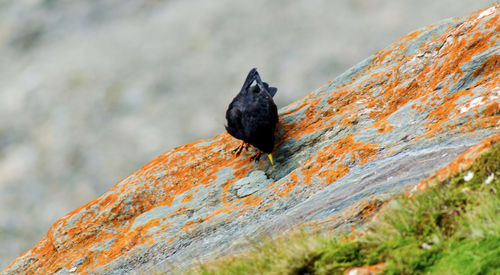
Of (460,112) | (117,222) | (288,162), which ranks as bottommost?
(460,112)

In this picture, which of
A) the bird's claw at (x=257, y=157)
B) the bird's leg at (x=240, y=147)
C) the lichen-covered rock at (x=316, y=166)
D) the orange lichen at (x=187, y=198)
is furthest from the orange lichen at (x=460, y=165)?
the bird's leg at (x=240, y=147)

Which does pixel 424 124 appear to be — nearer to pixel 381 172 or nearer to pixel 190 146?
pixel 381 172

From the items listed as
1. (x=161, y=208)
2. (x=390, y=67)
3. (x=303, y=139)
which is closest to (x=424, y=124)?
(x=303, y=139)

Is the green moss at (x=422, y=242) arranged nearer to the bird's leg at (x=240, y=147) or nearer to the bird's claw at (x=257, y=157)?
the bird's claw at (x=257, y=157)

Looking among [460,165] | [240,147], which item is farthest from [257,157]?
[460,165]

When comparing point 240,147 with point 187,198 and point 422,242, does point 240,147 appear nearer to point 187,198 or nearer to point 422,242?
point 187,198

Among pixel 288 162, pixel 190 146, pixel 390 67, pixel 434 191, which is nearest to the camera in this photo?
pixel 434 191
